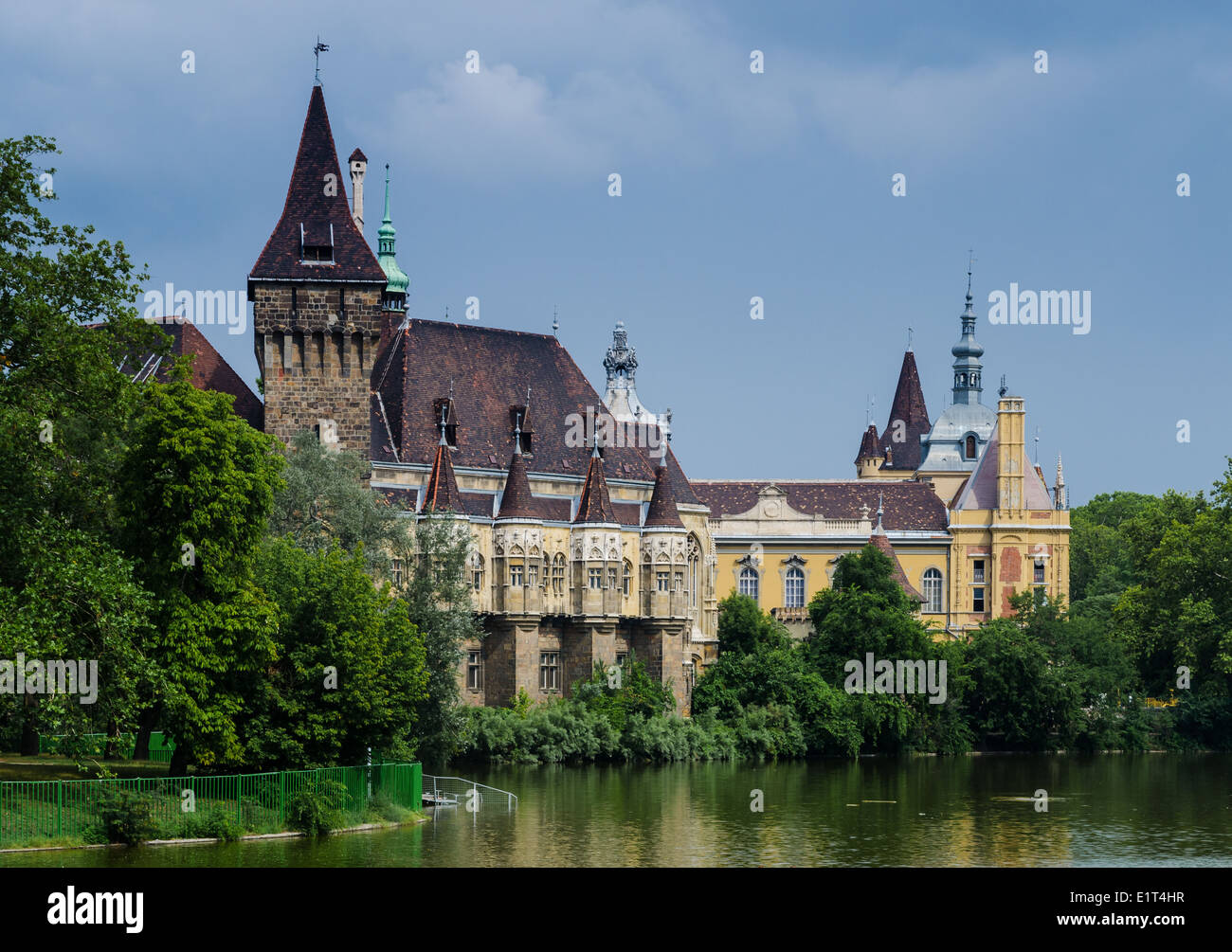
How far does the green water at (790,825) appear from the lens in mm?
43031

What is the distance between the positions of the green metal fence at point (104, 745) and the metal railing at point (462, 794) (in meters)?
7.53

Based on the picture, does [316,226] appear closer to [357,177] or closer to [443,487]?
[443,487]

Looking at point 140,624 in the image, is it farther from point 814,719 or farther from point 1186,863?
point 814,719

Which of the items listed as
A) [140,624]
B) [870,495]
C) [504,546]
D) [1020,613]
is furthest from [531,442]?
[140,624]

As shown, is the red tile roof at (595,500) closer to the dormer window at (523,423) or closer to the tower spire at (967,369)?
the dormer window at (523,423)

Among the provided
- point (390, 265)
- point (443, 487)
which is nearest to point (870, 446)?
point (390, 265)

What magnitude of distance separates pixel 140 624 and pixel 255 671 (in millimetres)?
5087

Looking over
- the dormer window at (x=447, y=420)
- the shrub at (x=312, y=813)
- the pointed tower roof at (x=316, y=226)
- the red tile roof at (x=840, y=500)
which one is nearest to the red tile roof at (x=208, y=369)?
the pointed tower roof at (x=316, y=226)

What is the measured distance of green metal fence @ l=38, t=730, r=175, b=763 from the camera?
41.6m

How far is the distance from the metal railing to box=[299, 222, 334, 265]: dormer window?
24139mm

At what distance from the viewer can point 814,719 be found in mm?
86312

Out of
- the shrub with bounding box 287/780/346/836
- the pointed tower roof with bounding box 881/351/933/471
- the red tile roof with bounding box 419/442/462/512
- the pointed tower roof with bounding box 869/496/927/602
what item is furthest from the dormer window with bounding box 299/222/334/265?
the pointed tower roof with bounding box 881/351/933/471

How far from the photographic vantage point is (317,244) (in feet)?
256

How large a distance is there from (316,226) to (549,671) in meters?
23.0
